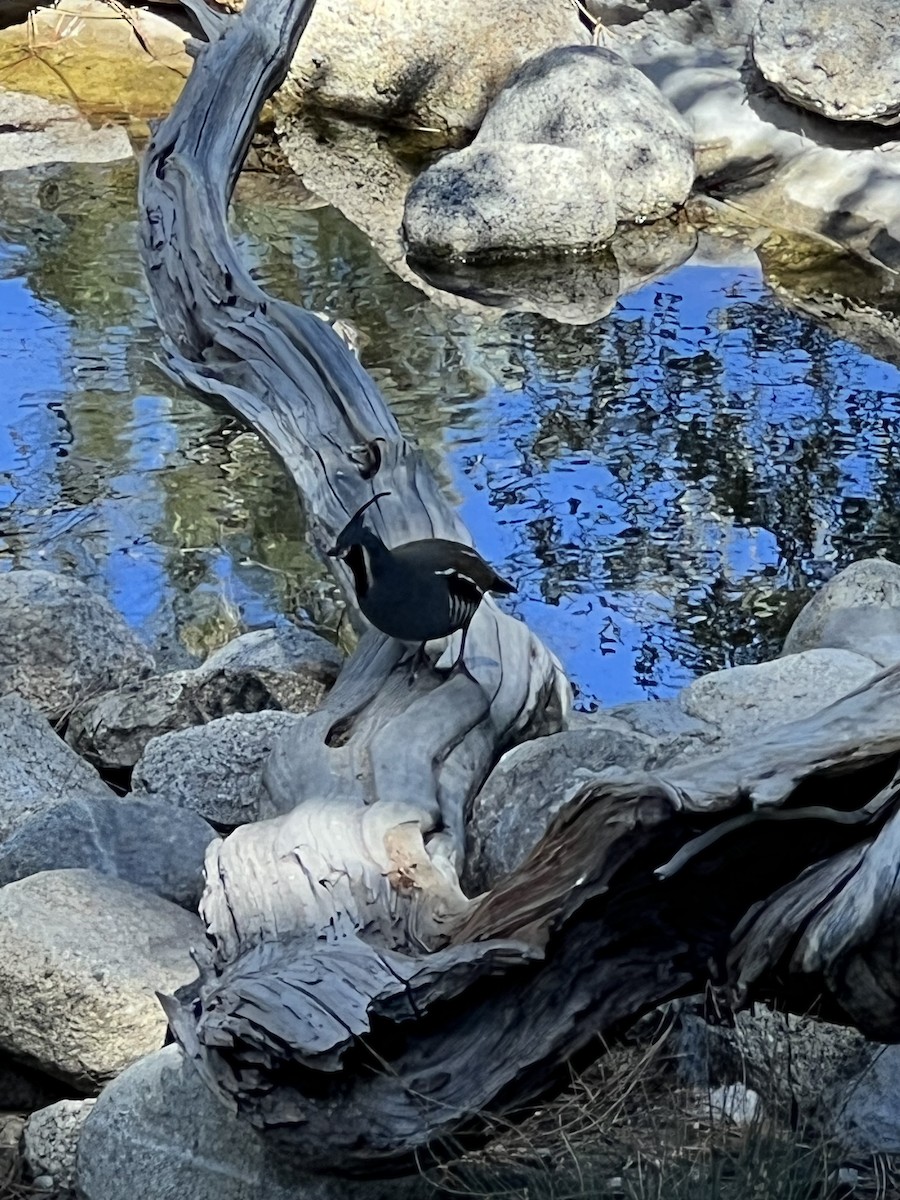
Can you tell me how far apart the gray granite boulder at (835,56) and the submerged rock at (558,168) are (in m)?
0.56

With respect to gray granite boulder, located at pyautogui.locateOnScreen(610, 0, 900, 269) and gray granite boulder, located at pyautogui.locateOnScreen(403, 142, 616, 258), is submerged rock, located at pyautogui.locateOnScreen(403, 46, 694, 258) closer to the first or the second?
gray granite boulder, located at pyautogui.locateOnScreen(403, 142, 616, 258)

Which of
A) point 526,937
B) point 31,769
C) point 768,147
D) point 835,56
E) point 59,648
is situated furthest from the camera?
point 768,147

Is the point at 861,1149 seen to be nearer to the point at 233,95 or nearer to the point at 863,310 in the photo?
the point at 233,95

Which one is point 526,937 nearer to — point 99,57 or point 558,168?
point 558,168

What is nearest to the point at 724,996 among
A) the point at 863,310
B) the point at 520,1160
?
the point at 520,1160

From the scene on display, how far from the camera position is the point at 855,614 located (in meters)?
4.21

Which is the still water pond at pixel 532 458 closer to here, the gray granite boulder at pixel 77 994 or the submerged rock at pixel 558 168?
the submerged rock at pixel 558 168

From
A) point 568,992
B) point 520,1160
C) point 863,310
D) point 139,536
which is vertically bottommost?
A: point 139,536

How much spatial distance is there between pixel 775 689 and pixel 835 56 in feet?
A: 16.1

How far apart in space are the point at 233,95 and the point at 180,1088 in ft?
9.86

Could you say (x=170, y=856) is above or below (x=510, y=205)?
above

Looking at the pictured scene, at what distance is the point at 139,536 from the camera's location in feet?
16.6

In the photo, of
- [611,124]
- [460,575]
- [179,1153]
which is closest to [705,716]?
[460,575]

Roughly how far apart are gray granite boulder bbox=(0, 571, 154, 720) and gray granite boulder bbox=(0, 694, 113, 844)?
1.28ft
